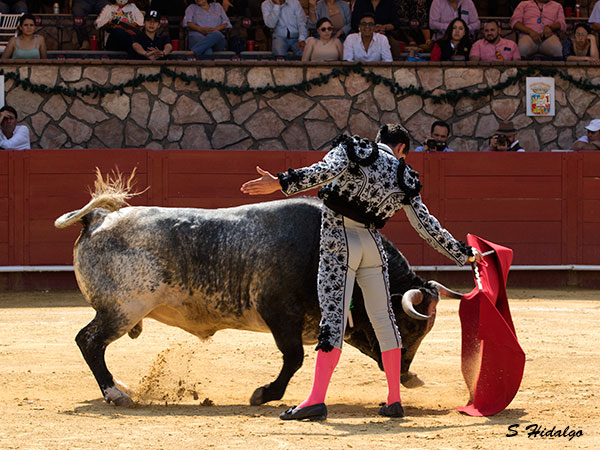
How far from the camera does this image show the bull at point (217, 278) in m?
4.41

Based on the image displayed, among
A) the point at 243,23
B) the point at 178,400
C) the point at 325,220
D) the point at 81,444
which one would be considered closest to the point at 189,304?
the point at 178,400

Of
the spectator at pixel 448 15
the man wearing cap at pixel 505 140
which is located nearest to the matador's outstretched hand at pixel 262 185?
the man wearing cap at pixel 505 140

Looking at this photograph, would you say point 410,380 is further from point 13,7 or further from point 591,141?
point 13,7

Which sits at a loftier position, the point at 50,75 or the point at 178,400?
the point at 50,75

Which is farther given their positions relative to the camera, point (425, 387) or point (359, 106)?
point (359, 106)

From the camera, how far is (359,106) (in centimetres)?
1045

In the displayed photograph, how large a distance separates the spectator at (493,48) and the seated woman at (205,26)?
2.64m

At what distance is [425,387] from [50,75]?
6603 mm

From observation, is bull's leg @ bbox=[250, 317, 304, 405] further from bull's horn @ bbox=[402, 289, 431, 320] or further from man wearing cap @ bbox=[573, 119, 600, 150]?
man wearing cap @ bbox=[573, 119, 600, 150]

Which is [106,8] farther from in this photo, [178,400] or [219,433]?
[219,433]

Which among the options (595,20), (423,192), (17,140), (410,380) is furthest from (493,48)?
(410,380)

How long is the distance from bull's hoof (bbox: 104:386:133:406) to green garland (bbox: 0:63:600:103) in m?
6.30

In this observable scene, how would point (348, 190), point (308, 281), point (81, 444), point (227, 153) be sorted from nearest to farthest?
point (81, 444) → point (348, 190) → point (308, 281) → point (227, 153)

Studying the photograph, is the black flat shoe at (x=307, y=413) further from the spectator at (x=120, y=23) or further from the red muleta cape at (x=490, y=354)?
the spectator at (x=120, y=23)
